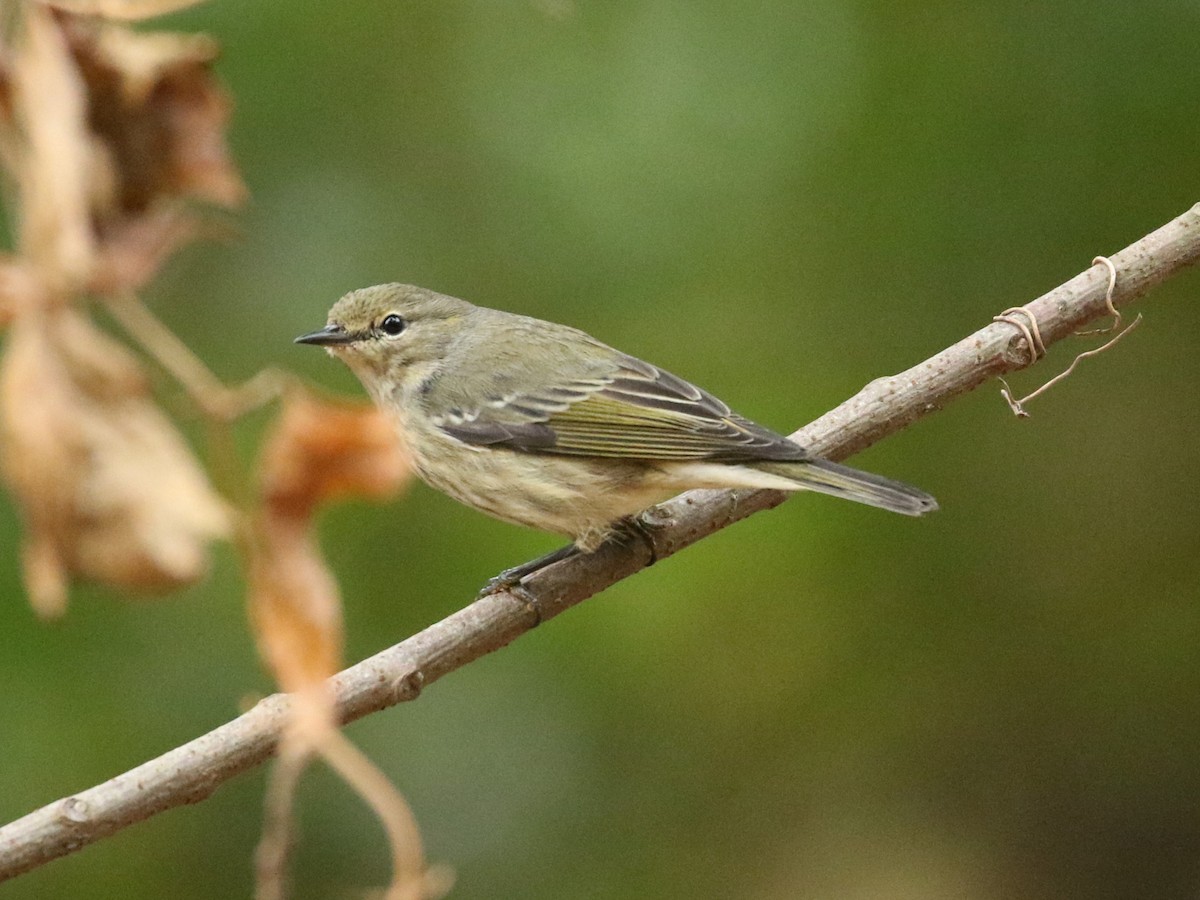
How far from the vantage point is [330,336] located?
4012mm

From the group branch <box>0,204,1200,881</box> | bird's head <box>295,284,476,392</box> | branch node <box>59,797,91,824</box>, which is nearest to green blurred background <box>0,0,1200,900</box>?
bird's head <box>295,284,476,392</box>

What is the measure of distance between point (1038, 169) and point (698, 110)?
1.04 meters

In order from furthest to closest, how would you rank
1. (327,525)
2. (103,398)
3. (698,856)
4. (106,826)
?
(698,856) → (327,525) → (106,826) → (103,398)

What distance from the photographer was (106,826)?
2219 mm

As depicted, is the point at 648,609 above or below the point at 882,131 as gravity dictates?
below

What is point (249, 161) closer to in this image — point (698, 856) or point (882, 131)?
point (882, 131)

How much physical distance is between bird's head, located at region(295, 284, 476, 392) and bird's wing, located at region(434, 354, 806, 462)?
11.7 inches

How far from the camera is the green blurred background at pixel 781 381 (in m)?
4.00

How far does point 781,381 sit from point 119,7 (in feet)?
10.6

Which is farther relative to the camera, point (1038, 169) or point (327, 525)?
point (1038, 169)

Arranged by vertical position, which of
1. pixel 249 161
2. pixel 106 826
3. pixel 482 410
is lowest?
pixel 106 826

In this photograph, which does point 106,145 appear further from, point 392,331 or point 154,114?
point 392,331

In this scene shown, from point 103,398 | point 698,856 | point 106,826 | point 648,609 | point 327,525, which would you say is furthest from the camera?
point 698,856

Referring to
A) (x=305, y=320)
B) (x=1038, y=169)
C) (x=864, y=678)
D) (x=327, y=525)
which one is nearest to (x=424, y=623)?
(x=327, y=525)
